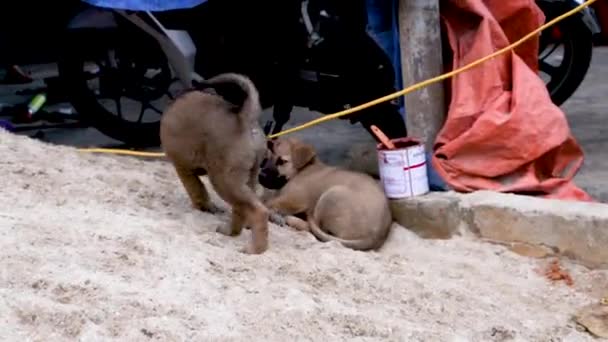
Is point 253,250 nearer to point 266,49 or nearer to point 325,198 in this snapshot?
point 325,198

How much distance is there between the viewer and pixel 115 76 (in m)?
6.60

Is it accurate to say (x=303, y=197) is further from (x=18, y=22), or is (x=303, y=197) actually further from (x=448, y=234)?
(x=18, y=22)

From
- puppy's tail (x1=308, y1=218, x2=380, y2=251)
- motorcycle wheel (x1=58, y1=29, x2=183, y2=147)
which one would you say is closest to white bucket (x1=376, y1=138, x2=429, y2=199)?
puppy's tail (x1=308, y1=218, x2=380, y2=251)

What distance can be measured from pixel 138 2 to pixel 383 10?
1183 mm

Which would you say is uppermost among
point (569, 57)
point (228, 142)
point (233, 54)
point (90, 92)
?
point (228, 142)

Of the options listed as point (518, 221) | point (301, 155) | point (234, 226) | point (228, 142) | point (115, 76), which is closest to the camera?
point (228, 142)

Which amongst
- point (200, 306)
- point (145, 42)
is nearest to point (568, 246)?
point (200, 306)

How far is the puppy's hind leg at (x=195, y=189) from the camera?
462 centimetres

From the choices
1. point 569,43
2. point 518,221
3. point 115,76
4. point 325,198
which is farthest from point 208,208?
point 569,43

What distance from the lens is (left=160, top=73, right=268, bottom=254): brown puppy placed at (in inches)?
168

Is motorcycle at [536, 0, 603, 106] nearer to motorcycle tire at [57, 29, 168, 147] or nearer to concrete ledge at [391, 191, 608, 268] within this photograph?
concrete ledge at [391, 191, 608, 268]

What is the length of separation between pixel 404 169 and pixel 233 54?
5.01ft

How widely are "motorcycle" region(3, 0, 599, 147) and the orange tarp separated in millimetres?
678

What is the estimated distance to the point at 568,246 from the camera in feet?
15.0
